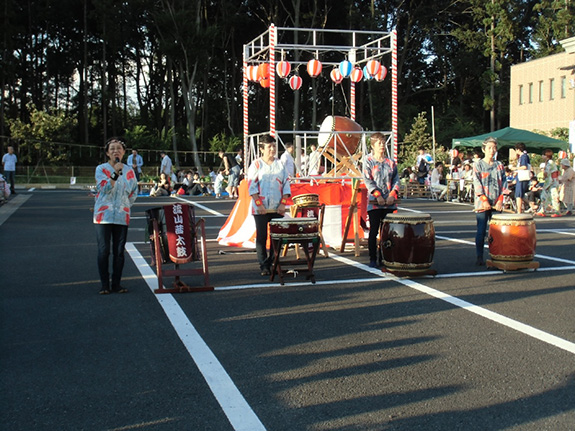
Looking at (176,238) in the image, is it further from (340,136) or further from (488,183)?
(340,136)

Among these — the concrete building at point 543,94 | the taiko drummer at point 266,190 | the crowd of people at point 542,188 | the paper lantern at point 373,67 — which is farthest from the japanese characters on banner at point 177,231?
the concrete building at point 543,94

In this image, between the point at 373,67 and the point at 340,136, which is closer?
the point at 340,136

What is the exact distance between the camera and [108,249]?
782 centimetres

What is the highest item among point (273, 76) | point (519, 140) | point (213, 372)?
point (273, 76)

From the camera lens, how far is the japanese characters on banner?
7.90m

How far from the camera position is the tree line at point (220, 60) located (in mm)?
43406

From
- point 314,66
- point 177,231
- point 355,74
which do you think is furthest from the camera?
point 314,66

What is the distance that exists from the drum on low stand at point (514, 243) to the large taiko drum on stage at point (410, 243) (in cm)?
111

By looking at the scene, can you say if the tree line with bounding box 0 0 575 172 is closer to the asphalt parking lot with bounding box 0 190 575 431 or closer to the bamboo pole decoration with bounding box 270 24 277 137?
the bamboo pole decoration with bounding box 270 24 277 137

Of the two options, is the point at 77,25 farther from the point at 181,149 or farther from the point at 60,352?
the point at 60,352

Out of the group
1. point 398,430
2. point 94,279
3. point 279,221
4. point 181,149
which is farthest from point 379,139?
point 181,149

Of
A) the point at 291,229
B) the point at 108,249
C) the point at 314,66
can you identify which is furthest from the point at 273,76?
the point at 108,249

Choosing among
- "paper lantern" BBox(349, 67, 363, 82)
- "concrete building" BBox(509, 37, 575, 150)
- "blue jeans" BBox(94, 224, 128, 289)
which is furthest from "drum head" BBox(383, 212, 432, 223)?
"concrete building" BBox(509, 37, 575, 150)

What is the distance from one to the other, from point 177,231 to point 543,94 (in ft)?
129
